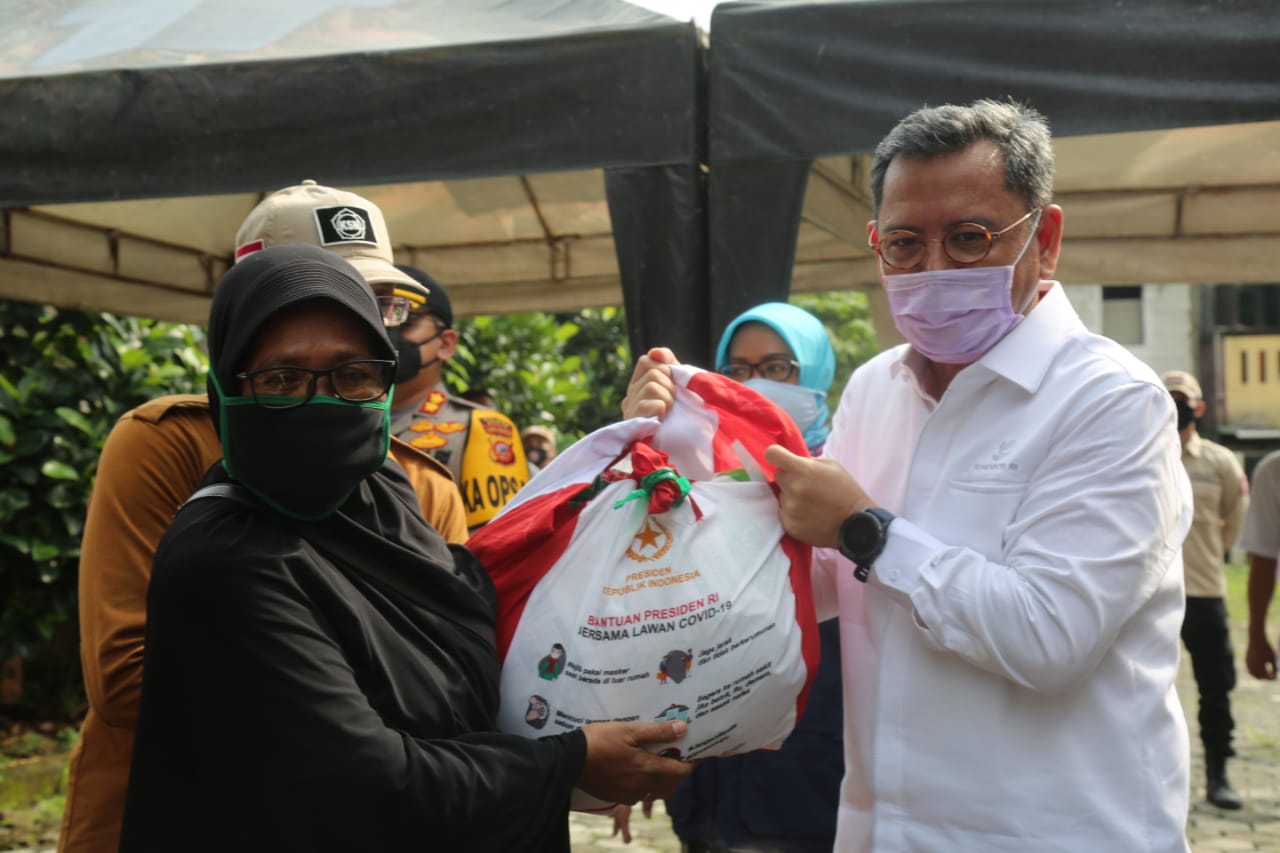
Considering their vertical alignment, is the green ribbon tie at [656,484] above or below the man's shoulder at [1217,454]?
below

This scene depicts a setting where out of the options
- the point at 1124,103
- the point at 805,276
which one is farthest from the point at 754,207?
the point at 805,276

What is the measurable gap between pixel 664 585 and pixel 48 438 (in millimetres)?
5080

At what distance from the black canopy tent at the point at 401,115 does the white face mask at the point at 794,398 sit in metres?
0.35

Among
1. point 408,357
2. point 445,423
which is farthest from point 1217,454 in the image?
point 408,357

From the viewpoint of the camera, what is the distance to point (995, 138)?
5.88ft

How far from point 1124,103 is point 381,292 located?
1.88 m

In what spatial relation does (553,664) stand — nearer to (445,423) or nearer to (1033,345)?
(1033,345)

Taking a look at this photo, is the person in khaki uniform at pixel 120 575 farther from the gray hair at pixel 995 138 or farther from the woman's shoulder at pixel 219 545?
A: the gray hair at pixel 995 138

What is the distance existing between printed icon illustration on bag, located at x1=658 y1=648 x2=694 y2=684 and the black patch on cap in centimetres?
108

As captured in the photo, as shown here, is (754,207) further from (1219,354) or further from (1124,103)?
(1219,354)

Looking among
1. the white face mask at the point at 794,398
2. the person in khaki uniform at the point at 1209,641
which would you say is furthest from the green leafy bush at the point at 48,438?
the person in khaki uniform at the point at 1209,641

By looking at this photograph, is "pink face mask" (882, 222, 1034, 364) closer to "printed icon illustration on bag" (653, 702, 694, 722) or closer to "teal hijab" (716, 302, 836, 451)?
"printed icon illustration on bag" (653, 702, 694, 722)

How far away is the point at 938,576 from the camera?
5.49ft

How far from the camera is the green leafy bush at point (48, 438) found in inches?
232
